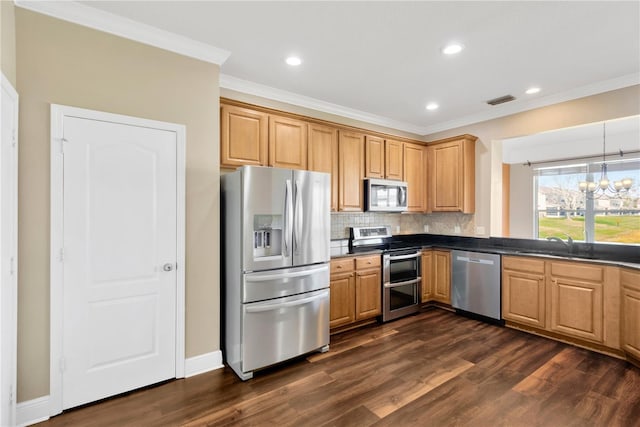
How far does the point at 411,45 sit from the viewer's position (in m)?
2.60

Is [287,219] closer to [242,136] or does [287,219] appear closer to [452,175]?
[242,136]

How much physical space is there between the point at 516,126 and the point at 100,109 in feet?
14.8

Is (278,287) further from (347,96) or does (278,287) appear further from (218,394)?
(347,96)

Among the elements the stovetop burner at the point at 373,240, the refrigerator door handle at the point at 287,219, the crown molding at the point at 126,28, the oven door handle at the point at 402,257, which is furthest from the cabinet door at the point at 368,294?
the crown molding at the point at 126,28

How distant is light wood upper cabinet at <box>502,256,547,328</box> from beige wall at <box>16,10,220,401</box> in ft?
11.0

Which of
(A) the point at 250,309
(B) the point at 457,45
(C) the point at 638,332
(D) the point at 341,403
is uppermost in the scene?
(B) the point at 457,45

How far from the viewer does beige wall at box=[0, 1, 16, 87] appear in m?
1.79

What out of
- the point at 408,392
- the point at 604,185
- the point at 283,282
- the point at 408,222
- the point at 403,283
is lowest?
the point at 408,392

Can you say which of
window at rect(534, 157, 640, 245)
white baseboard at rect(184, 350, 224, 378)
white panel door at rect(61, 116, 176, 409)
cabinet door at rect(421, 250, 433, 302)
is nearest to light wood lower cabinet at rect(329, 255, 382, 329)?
cabinet door at rect(421, 250, 433, 302)

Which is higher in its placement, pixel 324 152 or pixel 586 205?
pixel 324 152

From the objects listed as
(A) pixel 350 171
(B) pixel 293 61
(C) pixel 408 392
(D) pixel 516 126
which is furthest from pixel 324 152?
(C) pixel 408 392

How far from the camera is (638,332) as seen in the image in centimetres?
279

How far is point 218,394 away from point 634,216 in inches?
211

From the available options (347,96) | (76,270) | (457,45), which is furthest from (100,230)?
(457,45)
